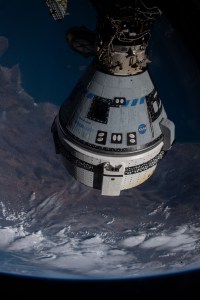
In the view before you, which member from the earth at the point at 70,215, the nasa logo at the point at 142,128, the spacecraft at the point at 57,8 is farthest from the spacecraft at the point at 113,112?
the earth at the point at 70,215

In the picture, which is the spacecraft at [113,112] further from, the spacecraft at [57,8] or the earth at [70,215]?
the earth at [70,215]

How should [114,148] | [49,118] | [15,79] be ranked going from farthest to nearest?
[49,118] < [15,79] < [114,148]

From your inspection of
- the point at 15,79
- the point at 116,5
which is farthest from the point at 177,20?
the point at 15,79

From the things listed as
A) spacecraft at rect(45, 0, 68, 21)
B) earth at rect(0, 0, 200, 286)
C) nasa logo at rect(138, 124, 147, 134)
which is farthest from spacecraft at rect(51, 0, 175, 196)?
earth at rect(0, 0, 200, 286)

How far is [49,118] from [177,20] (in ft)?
34.5

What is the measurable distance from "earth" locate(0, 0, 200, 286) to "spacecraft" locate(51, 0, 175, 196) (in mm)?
9260

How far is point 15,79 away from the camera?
16.3 metres

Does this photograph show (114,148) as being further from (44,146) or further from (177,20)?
(44,146)

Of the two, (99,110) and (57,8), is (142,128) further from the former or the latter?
(57,8)

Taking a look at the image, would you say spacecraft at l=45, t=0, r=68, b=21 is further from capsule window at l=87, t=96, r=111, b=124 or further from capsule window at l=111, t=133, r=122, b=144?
capsule window at l=111, t=133, r=122, b=144

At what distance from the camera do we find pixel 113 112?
263 inches

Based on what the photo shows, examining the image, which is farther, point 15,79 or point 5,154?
point 5,154

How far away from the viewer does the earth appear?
17.0 m

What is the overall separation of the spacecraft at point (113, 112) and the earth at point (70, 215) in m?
9.26
